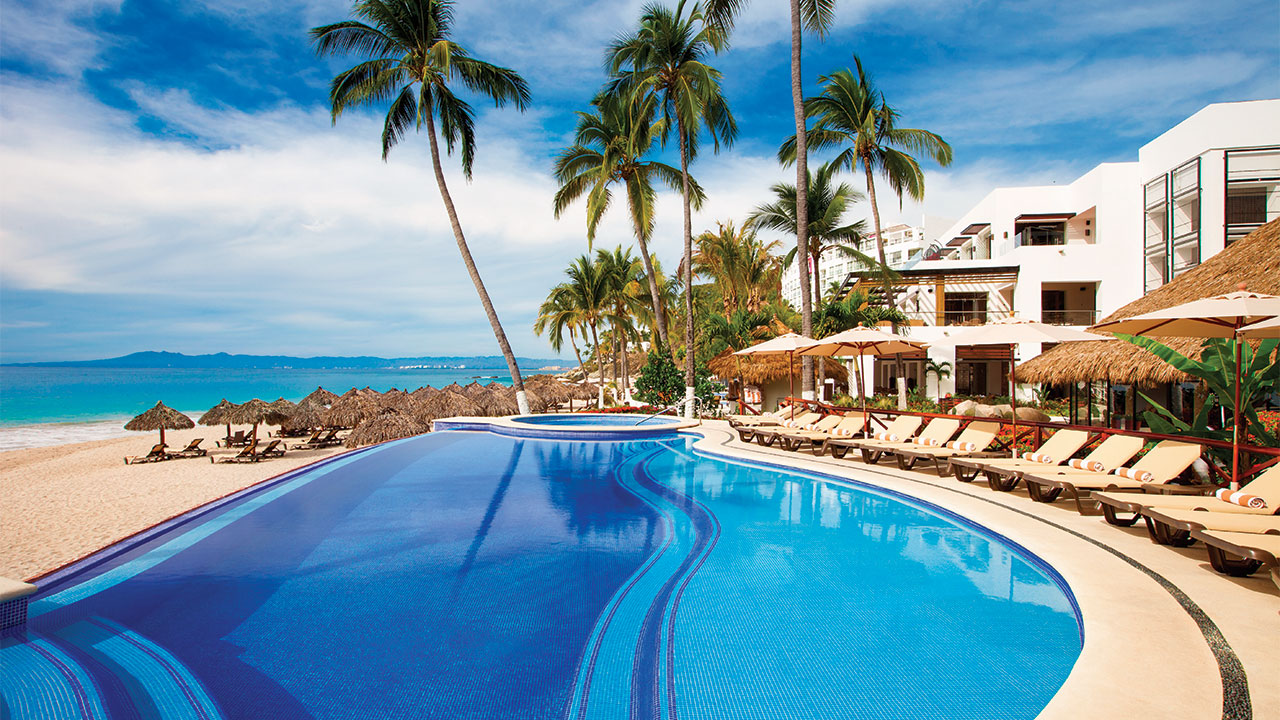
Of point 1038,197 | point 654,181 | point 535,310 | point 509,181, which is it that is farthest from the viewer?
point 535,310

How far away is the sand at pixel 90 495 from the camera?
6.84m

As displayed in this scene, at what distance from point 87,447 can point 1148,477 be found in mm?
30530

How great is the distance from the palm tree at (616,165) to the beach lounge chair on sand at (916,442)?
956cm

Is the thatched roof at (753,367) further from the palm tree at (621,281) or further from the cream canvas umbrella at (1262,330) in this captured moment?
the cream canvas umbrella at (1262,330)

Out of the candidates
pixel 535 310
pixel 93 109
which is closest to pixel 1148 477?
pixel 93 109

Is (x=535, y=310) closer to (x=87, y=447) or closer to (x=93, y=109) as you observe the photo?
(x=87, y=447)

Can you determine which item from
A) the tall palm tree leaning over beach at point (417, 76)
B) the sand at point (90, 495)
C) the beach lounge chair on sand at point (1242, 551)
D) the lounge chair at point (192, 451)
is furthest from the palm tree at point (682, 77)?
the lounge chair at point (192, 451)

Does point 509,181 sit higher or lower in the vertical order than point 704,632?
higher

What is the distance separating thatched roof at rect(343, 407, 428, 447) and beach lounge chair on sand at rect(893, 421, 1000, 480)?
554 inches

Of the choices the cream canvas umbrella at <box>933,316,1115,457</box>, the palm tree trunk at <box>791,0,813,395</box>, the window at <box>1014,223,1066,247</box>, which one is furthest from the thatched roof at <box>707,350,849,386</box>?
the window at <box>1014,223,1066,247</box>

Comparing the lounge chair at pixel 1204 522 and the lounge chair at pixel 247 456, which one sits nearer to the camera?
the lounge chair at pixel 1204 522

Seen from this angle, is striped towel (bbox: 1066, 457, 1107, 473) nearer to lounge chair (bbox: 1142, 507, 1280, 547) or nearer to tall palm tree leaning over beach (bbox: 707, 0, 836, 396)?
lounge chair (bbox: 1142, 507, 1280, 547)

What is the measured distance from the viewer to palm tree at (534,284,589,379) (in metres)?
29.6

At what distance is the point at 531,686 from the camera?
11.7 ft
